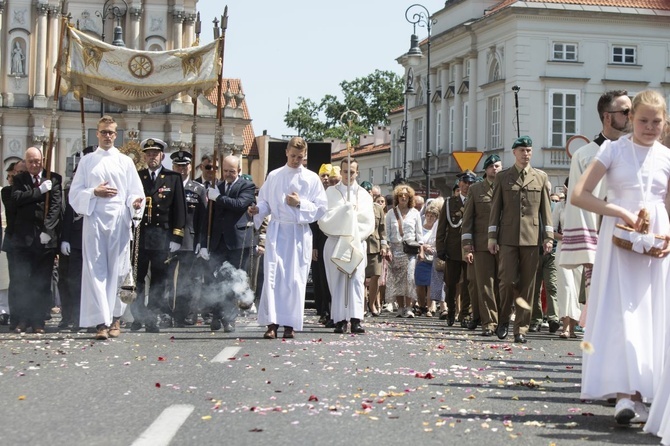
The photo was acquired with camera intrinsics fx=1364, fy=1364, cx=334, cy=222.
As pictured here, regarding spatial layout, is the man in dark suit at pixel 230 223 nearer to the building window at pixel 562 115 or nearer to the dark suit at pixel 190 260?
the dark suit at pixel 190 260

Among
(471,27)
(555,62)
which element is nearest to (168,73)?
(555,62)

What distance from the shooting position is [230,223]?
54.1 ft

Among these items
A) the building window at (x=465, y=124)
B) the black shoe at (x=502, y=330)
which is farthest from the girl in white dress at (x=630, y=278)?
the building window at (x=465, y=124)

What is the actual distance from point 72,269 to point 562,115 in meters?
52.6

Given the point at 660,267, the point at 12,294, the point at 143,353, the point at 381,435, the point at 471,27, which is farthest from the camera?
the point at 471,27

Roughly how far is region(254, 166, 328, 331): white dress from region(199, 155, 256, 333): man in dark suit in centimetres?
95

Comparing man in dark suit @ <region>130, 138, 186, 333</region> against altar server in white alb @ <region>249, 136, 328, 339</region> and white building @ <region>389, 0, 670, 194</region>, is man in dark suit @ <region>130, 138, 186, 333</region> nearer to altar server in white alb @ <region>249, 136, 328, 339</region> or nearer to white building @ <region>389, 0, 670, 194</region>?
altar server in white alb @ <region>249, 136, 328, 339</region>

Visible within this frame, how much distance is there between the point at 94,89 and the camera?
18.4 m

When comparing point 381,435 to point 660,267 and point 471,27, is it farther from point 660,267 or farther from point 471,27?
point 471,27

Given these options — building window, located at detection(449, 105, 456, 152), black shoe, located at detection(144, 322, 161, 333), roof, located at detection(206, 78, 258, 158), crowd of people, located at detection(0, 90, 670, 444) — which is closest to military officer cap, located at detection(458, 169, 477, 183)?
crowd of people, located at detection(0, 90, 670, 444)

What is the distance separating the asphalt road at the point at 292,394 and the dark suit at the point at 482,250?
1766 mm

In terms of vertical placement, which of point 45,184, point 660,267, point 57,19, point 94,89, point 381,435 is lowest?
point 381,435

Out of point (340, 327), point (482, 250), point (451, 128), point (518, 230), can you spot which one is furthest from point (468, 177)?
point (451, 128)

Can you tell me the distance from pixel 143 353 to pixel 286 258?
3340mm
